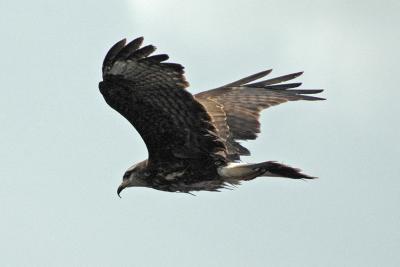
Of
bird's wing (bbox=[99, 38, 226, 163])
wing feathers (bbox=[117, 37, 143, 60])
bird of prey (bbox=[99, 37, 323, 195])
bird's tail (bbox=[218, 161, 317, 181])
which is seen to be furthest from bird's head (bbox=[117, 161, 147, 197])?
wing feathers (bbox=[117, 37, 143, 60])

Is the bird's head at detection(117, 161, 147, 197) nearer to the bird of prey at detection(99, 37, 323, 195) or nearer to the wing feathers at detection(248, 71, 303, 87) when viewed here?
the bird of prey at detection(99, 37, 323, 195)

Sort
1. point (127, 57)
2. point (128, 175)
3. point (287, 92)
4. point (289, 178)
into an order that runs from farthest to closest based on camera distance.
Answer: point (287, 92)
point (128, 175)
point (289, 178)
point (127, 57)

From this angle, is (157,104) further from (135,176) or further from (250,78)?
(250,78)

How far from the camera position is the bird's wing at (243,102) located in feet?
54.9

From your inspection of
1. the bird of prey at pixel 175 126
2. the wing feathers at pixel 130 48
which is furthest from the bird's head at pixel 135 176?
the wing feathers at pixel 130 48

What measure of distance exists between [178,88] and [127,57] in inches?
30.9

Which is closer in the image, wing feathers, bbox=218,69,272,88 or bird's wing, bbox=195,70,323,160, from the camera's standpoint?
bird's wing, bbox=195,70,323,160

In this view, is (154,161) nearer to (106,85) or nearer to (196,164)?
(196,164)

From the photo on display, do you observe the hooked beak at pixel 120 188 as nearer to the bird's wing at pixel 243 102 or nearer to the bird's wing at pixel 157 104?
the bird's wing at pixel 157 104

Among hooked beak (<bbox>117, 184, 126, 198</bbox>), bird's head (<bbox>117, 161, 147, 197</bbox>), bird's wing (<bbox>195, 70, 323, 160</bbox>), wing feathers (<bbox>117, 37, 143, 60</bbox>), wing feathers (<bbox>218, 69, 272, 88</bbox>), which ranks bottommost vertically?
hooked beak (<bbox>117, 184, 126, 198</bbox>)

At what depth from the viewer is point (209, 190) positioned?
15742 mm

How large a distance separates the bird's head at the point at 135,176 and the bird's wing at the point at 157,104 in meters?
0.32

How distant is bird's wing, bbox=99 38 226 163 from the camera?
46.1 ft

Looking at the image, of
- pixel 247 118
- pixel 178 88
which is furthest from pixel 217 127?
pixel 178 88
